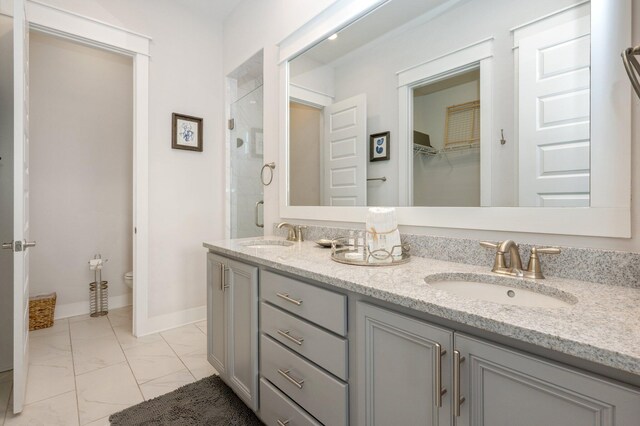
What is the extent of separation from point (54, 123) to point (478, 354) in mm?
3872

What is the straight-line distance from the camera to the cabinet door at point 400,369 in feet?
2.55

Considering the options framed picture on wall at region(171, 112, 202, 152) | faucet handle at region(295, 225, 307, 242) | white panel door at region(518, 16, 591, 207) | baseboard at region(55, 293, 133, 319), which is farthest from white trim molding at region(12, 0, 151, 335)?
white panel door at region(518, 16, 591, 207)

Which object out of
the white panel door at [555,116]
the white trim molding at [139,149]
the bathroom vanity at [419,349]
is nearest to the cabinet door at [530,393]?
the bathroom vanity at [419,349]

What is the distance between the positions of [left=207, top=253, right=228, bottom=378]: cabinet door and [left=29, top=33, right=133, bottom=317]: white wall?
6.71 feet

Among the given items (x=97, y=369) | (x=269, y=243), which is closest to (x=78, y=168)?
(x=97, y=369)

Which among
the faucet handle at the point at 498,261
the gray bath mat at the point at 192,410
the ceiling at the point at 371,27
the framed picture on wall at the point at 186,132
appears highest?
the ceiling at the point at 371,27

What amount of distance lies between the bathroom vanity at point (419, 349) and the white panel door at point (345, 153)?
45 centimetres

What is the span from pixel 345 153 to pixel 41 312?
9.77ft

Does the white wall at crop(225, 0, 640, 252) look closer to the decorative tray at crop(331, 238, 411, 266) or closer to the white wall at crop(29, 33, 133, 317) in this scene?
the decorative tray at crop(331, 238, 411, 266)

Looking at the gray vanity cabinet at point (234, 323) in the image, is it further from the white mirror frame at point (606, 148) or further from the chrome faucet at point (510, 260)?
the white mirror frame at point (606, 148)

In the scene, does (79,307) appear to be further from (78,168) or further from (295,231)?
(295,231)

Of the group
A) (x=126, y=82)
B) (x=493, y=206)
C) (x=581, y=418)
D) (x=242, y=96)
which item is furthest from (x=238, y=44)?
(x=581, y=418)

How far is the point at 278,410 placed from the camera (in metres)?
1.34

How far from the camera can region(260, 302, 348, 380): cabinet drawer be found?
1.05 m
